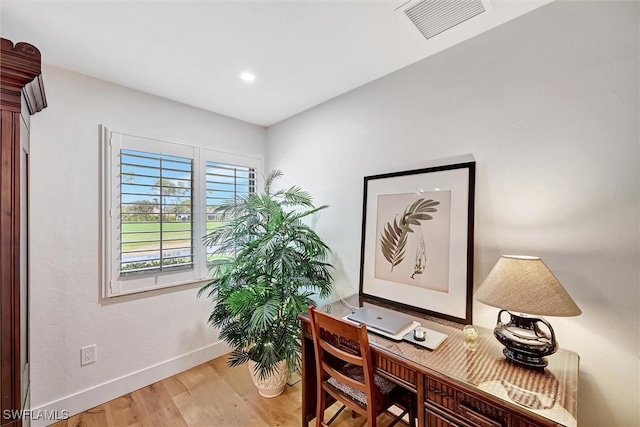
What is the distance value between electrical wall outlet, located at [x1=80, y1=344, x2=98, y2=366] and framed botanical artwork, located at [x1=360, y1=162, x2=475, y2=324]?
6.68 ft

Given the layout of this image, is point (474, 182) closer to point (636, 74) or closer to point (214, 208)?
point (636, 74)

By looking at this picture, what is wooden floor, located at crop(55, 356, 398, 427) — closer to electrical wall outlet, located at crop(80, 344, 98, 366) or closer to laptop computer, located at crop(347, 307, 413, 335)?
electrical wall outlet, located at crop(80, 344, 98, 366)

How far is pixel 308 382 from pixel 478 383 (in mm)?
1094

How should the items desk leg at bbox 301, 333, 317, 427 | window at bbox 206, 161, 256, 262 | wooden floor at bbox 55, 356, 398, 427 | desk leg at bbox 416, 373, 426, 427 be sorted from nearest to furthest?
desk leg at bbox 416, 373, 426, 427 → desk leg at bbox 301, 333, 317, 427 → wooden floor at bbox 55, 356, 398, 427 → window at bbox 206, 161, 256, 262

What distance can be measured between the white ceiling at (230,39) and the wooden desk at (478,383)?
1675 mm

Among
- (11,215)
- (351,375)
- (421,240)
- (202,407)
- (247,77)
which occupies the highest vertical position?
(247,77)

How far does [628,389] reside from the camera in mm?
1127

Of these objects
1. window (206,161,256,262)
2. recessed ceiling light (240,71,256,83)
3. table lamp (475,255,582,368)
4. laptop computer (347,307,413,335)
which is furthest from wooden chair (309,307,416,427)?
recessed ceiling light (240,71,256,83)

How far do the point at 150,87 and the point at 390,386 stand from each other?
2.69 meters

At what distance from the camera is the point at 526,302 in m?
1.07

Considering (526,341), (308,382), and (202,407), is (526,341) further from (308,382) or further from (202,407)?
(202,407)

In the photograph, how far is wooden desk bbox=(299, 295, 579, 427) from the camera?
91 cm

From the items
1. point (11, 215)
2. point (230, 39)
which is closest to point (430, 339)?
point (230, 39)

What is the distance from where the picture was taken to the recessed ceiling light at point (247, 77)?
1960 mm
